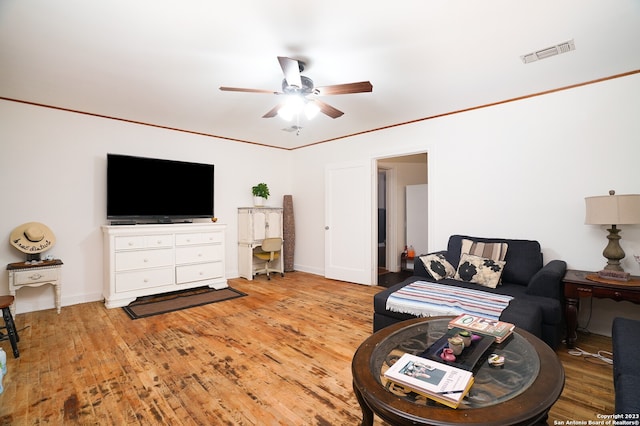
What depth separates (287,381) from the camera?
215 cm

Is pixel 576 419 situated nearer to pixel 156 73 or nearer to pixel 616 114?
Result: pixel 616 114

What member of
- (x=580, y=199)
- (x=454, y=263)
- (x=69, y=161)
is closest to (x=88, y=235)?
(x=69, y=161)

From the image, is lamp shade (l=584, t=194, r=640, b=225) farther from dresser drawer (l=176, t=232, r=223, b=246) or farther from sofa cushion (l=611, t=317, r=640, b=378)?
dresser drawer (l=176, t=232, r=223, b=246)

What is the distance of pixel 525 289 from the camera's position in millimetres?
2832

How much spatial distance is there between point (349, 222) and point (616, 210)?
3.22m

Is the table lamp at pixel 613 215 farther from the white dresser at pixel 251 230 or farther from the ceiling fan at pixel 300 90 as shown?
the white dresser at pixel 251 230

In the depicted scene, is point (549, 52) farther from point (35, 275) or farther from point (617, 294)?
point (35, 275)

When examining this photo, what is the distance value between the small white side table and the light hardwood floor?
0.36 metres

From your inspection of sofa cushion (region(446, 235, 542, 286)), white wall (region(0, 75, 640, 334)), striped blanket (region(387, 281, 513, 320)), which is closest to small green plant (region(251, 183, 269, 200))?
white wall (region(0, 75, 640, 334))

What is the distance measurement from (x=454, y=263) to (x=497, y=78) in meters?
1.92

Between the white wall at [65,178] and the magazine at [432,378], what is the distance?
423cm

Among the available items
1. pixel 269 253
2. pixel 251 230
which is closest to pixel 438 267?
pixel 269 253

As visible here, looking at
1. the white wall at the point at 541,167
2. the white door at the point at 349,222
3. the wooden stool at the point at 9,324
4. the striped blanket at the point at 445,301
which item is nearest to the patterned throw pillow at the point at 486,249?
the white wall at the point at 541,167

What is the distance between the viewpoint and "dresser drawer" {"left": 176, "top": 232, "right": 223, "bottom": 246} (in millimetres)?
4248
